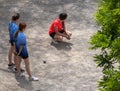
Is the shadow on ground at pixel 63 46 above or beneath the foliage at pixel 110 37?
beneath

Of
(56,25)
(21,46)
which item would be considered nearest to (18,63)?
(21,46)

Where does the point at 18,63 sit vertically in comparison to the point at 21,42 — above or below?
below

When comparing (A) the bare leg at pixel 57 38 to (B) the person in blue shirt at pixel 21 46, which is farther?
(A) the bare leg at pixel 57 38

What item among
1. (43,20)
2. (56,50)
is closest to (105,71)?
(56,50)

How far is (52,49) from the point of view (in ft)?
36.8

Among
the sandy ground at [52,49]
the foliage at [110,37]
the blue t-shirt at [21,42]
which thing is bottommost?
the sandy ground at [52,49]

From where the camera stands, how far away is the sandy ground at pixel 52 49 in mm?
9445

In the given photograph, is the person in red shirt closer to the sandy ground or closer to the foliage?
the sandy ground

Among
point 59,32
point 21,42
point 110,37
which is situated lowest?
point 59,32

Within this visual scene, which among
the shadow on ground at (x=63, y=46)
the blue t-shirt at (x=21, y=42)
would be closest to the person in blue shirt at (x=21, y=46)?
the blue t-shirt at (x=21, y=42)

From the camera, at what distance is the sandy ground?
9.45m

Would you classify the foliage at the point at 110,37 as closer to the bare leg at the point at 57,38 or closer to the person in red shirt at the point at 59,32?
the person in red shirt at the point at 59,32

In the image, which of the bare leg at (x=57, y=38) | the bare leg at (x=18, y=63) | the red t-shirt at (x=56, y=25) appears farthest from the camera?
the bare leg at (x=57, y=38)

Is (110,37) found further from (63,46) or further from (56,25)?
(63,46)
